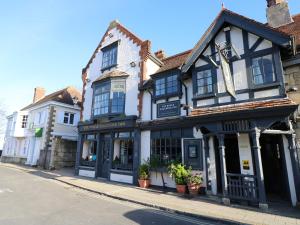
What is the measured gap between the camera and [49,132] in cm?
2114

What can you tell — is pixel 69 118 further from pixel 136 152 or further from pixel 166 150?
pixel 166 150

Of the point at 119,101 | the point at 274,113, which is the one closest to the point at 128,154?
the point at 119,101

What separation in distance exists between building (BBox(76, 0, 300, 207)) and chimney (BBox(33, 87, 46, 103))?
56.2 feet

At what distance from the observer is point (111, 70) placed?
16156 millimetres

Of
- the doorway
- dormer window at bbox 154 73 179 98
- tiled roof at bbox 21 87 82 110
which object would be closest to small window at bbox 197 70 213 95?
dormer window at bbox 154 73 179 98

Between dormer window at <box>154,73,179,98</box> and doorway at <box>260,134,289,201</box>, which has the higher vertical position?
dormer window at <box>154,73,179,98</box>

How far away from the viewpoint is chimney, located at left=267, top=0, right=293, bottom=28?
1172cm

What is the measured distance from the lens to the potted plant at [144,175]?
1177 cm

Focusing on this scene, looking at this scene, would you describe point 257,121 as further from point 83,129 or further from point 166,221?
point 83,129

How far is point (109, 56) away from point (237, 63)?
10.7m

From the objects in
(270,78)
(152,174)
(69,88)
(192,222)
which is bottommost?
(192,222)

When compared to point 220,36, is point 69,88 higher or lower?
higher

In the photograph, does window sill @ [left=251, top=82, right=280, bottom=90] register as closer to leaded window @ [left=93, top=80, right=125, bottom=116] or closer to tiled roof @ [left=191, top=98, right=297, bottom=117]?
tiled roof @ [left=191, top=98, right=297, bottom=117]

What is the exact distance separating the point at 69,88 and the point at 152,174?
19203 mm
